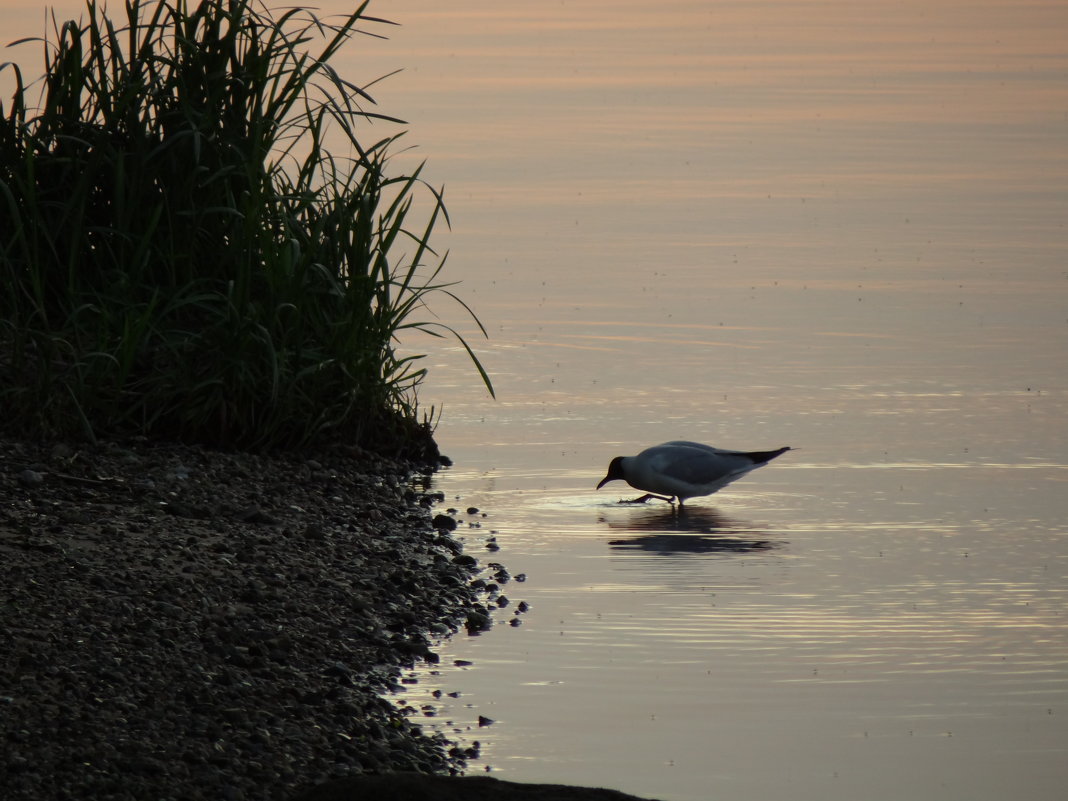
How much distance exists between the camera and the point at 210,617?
529 cm

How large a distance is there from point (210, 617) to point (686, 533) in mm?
2467

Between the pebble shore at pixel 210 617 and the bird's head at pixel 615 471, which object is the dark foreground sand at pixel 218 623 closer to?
the pebble shore at pixel 210 617

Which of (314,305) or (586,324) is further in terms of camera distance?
(586,324)

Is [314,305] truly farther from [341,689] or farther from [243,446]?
[341,689]

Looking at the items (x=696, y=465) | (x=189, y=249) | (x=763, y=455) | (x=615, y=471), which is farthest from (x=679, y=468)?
(x=189, y=249)

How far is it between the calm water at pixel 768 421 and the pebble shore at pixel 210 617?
262 mm

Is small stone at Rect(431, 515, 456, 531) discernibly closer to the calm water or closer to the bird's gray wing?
the calm water

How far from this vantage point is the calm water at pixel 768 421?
16.7 ft

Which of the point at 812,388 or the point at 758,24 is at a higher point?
the point at 758,24

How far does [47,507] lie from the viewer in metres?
6.05

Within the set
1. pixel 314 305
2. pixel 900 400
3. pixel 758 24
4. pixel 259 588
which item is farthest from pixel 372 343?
pixel 758 24

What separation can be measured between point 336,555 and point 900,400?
356 cm

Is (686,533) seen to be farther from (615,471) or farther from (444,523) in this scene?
(444,523)

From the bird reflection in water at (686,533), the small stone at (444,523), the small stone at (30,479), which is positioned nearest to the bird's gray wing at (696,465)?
the bird reflection in water at (686,533)
